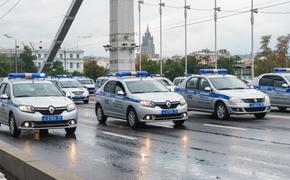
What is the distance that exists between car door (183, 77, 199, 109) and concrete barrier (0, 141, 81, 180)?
10749mm

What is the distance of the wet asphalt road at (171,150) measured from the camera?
8.26 meters

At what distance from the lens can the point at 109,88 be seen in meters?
17.2

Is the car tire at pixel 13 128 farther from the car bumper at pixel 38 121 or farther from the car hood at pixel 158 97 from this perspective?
the car hood at pixel 158 97

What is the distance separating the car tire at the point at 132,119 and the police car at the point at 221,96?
3.56 m

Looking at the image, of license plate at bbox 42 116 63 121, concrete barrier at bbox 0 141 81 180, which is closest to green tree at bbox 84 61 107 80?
license plate at bbox 42 116 63 121

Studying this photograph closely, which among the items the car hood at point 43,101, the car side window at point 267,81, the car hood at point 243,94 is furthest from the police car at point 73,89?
the car hood at point 43,101

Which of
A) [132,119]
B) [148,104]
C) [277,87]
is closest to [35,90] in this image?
[132,119]

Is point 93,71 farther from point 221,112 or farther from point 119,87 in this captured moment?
point 119,87

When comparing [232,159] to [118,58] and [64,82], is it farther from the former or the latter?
[118,58]

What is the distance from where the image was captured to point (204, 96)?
59.9 ft

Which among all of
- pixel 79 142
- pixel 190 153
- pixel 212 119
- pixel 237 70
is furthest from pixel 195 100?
pixel 237 70

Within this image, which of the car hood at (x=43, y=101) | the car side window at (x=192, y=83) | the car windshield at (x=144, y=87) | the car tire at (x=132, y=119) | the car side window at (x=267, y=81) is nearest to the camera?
the car hood at (x=43, y=101)

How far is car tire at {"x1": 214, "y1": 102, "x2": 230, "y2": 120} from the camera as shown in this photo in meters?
17.3

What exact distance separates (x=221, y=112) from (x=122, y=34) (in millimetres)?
43537
